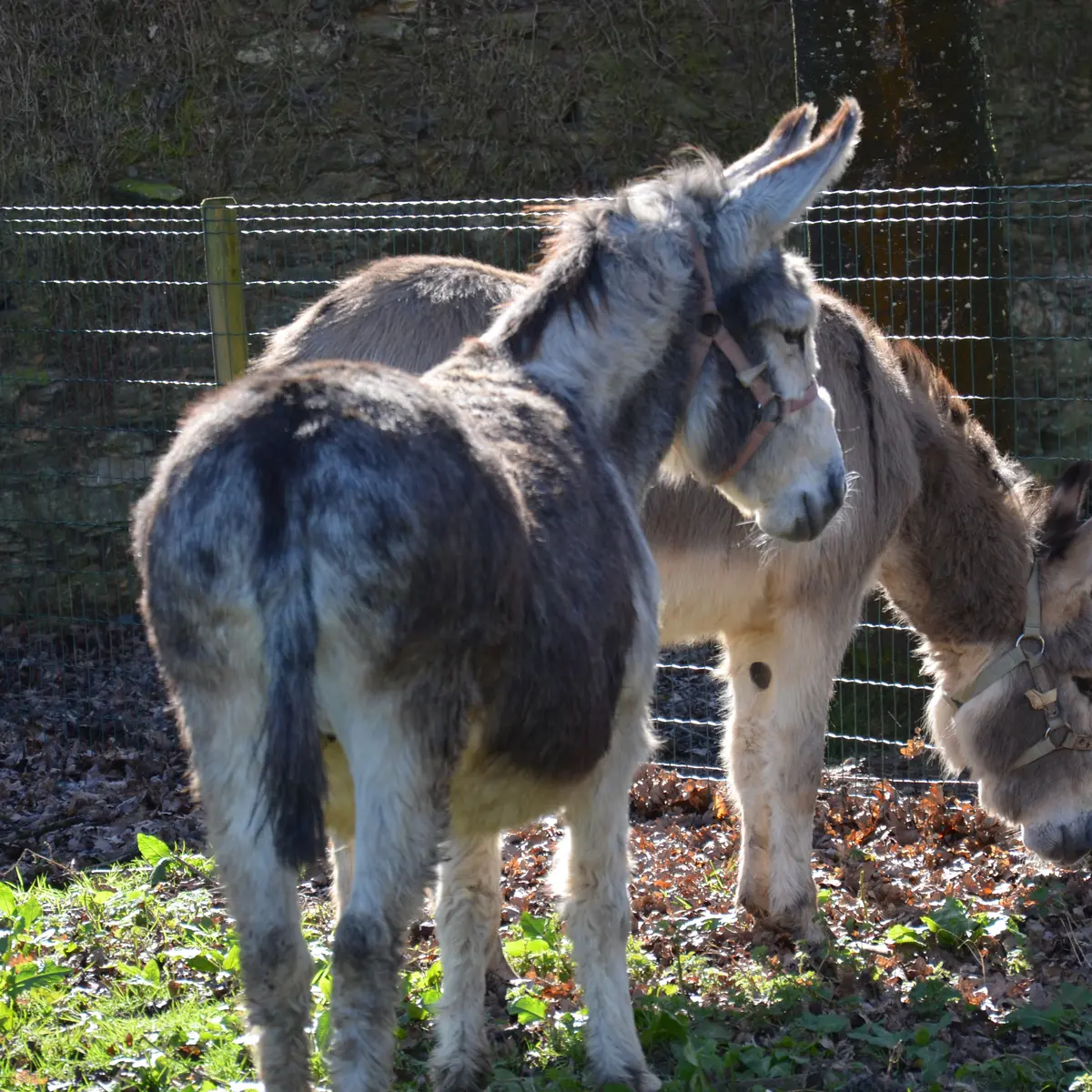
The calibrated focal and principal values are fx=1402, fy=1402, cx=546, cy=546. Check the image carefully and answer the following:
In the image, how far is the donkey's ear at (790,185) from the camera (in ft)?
10.6

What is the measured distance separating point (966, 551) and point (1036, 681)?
0.48 meters

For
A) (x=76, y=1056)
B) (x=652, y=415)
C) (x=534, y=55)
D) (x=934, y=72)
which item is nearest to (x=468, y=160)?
(x=534, y=55)

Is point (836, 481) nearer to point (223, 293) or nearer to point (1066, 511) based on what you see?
point (1066, 511)

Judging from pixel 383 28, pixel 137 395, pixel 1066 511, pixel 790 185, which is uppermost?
pixel 383 28

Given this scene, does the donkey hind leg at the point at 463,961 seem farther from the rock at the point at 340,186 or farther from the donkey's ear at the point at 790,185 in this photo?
the rock at the point at 340,186

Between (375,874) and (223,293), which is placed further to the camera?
(223,293)

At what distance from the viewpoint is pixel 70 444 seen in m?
7.48

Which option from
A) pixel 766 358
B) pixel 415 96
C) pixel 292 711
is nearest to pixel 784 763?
pixel 766 358

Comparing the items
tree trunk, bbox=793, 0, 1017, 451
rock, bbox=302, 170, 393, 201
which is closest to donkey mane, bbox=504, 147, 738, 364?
tree trunk, bbox=793, 0, 1017, 451

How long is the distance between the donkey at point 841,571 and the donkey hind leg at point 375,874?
197 cm

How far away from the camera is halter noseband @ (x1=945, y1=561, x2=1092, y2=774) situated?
4.54 meters

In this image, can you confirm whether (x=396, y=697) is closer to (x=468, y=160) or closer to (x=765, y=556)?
(x=765, y=556)

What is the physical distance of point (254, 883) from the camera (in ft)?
7.80

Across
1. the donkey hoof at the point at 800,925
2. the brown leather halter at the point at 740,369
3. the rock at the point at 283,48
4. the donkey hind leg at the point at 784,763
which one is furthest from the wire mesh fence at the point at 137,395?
the brown leather halter at the point at 740,369
